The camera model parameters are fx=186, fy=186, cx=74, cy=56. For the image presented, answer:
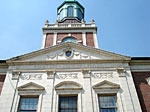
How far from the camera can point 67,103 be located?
14664 mm

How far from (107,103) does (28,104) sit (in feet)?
20.4

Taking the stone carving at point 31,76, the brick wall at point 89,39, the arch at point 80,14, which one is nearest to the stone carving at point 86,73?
the stone carving at point 31,76

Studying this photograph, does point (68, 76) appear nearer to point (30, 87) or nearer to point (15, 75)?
point (30, 87)

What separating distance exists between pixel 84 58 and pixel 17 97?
690 cm

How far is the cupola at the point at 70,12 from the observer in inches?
1180

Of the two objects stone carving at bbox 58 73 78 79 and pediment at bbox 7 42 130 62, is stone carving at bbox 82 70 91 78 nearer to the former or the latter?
stone carving at bbox 58 73 78 79

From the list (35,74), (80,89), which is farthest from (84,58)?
(35,74)

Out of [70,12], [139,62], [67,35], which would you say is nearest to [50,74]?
[139,62]

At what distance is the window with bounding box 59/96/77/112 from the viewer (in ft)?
46.7

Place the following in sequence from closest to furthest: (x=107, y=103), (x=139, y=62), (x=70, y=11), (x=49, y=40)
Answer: (x=107, y=103)
(x=139, y=62)
(x=49, y=40)
(x=70, y=11)

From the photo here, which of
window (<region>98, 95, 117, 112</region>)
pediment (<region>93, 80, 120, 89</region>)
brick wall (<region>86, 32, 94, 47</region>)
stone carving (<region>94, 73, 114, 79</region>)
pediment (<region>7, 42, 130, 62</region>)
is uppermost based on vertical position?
brick wall (<region>86, 32, 94, 47</region>)

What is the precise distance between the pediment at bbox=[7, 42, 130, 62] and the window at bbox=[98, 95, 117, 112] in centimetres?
404

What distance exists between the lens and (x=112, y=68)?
16.8 meters

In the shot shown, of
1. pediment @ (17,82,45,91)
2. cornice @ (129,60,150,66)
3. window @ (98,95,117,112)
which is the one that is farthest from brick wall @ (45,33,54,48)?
window @ (98,95,117,112)
